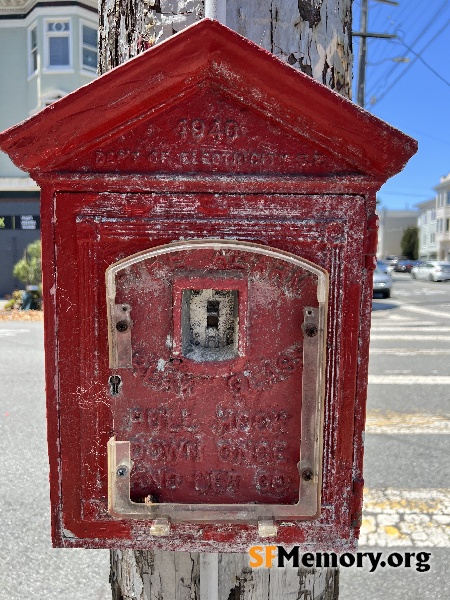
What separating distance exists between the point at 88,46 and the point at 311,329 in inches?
566

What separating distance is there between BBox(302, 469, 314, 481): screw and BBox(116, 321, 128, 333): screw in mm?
473

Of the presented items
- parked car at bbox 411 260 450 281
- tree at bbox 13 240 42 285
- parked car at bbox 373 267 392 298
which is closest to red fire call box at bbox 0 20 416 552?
tree at bbox 13 240 42 285

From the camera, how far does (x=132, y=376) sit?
1004mm

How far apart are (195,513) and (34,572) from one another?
179 centimetres

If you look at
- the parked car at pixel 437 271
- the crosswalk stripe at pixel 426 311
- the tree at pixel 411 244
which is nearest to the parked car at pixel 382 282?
the crosswalk stripe at pixel 426 311

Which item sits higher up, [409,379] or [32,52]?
[32,52]

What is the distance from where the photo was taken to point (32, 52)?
13516 millimetres

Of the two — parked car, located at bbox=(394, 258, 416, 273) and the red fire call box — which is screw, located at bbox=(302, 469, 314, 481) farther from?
parked car, located at bbox=(394, 258, 416, 273)

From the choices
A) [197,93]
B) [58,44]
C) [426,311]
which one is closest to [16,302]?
[58,44]

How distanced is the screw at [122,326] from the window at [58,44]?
556 inches

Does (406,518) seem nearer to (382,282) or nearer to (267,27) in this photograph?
(267,27)

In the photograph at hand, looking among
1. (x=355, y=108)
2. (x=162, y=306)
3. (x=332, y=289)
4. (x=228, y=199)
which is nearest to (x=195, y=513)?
(x=162, y=306)

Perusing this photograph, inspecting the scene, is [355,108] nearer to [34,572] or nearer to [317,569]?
[317,569]

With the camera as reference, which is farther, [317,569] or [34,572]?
[34,572]
